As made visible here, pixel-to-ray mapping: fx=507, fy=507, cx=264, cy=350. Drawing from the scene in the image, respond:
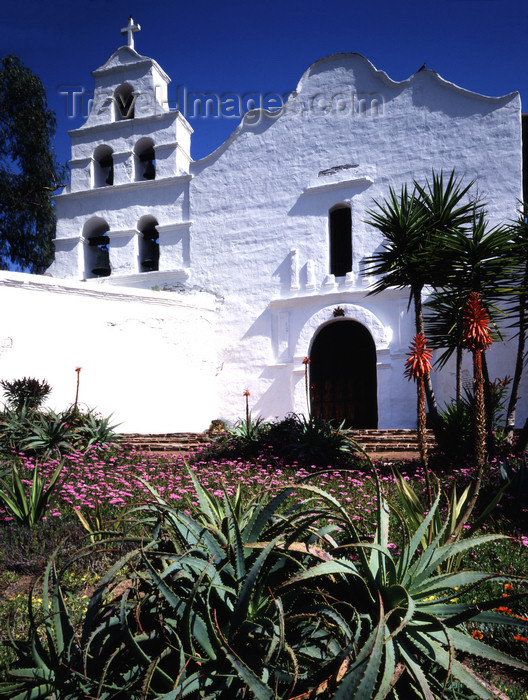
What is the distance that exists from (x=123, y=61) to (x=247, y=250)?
669 centimetres

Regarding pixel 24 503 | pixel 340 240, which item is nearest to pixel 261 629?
pixel 24 503

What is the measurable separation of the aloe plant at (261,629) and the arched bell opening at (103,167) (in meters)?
14.6

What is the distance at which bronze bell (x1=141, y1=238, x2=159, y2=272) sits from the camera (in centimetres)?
1461

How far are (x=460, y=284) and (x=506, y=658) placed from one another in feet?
20.9

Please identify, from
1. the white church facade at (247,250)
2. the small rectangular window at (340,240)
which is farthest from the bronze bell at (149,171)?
the small rectangular window at (340,240)

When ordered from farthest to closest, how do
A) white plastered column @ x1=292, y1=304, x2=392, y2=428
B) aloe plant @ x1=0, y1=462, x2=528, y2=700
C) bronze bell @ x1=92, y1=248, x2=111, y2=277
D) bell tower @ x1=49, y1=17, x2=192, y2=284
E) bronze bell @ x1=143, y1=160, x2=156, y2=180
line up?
bronze bell @ x1=143, y1=160, x2=156, y2=180, bronze bell @ x1=92, y1=248, x2=111, y2=277, bell tower @ x1=49, y1=17, x2=192, y2=284, white plastered column @ x1=292, y1=304, x2=392, y2=428, aloe plant @ x1=0, y1=462, x2=528, y2=700

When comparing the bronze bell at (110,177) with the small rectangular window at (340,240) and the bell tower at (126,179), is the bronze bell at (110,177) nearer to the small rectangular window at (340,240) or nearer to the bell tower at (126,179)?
the bell tower at (126,179)

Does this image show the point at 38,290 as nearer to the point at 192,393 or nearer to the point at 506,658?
the point at 192,393

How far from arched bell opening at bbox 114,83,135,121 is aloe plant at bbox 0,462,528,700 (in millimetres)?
15101

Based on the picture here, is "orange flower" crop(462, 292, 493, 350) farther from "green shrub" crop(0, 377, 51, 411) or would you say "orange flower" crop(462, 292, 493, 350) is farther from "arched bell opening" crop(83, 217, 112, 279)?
"arched bell opening" crop(83, 217, 112, 279)

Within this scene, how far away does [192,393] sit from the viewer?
42.2ft

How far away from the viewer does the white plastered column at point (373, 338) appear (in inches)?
457

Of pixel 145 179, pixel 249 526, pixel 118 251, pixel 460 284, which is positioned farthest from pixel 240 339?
pixel 249 526

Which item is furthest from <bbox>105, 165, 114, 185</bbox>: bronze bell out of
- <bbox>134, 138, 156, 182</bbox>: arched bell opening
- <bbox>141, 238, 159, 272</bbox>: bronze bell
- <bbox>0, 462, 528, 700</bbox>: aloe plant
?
<bbox>0, 462, 528, 700</bbox>: aloe plant
